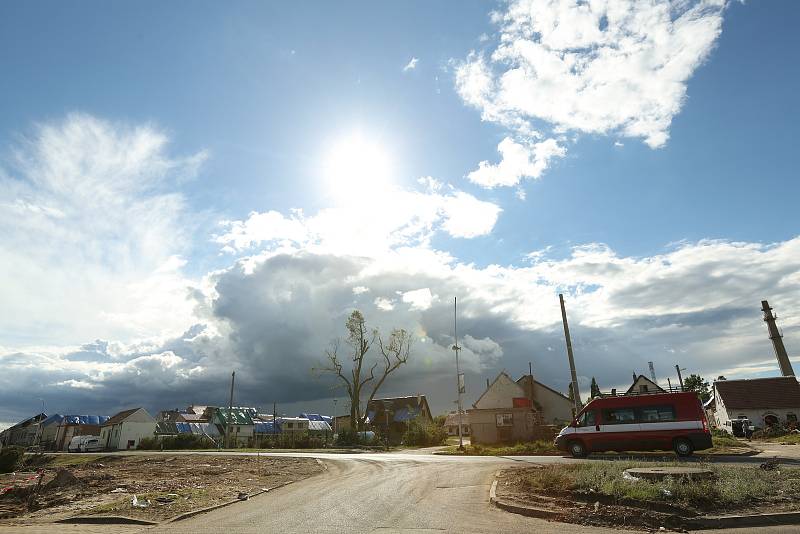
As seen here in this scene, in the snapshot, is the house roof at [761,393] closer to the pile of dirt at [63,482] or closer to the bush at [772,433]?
the bush at [772,433]

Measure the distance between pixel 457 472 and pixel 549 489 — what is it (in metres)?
6.50

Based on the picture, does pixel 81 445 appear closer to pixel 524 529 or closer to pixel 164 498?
pixel 164 498

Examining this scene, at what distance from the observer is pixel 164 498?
1302 centimetres

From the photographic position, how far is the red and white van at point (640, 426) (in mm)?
19047

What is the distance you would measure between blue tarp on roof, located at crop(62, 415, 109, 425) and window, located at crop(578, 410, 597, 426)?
260 ft

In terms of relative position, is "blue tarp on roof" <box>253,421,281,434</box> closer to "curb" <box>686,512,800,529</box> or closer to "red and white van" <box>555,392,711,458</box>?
"red and white van" <box>555,392,711,458</box>

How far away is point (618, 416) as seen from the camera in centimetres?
2038

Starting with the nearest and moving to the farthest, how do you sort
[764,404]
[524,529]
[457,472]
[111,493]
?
[524,529] → [111,493] → [457,472] → [764,404]

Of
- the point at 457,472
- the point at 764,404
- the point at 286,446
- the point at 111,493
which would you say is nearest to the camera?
the point at 111,493

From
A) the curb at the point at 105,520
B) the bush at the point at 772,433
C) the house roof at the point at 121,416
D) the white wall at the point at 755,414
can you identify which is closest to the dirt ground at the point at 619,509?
the curb at the point at 105,520

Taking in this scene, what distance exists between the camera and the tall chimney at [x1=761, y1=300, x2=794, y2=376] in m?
58.1

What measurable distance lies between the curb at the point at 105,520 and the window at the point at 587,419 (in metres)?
17.1

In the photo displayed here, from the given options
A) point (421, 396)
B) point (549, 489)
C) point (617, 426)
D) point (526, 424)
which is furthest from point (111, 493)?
point (421, 396)

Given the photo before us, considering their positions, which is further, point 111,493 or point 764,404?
point 764,404
